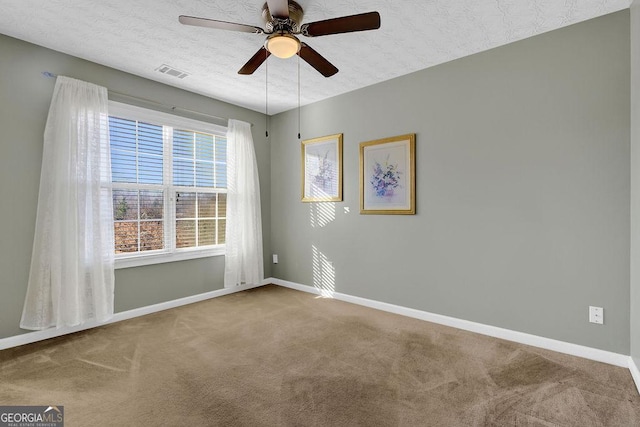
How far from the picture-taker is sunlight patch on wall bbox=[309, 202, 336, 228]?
4020mm

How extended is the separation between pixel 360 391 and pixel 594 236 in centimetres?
212

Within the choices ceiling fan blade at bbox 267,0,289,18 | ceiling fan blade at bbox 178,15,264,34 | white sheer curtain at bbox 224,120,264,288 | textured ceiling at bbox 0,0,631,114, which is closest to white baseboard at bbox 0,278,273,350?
white sheer curtain at bbox 224,120,264,288

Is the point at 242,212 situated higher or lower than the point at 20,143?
lower

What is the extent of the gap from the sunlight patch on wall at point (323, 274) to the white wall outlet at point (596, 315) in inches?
98.7

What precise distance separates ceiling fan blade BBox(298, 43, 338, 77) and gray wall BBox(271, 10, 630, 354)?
4.04 ft

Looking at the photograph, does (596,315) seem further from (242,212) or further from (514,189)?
(242,212)

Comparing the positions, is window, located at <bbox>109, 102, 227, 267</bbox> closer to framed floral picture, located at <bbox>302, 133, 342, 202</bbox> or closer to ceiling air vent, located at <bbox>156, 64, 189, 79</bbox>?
ceiling air vent, located at <bbox>156, 64, 189, 79</bbox>

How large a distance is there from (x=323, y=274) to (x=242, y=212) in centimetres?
140

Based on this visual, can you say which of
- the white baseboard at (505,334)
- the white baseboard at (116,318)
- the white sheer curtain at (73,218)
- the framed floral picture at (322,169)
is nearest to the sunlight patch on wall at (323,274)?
the white baseboard at (505,334)

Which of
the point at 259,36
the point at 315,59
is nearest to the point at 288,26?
the point at 315,59

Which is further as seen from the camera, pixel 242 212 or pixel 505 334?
pixel 242 212

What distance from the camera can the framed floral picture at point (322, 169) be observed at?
3.93 m

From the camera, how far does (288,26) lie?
203 cm

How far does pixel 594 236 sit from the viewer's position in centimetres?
234
